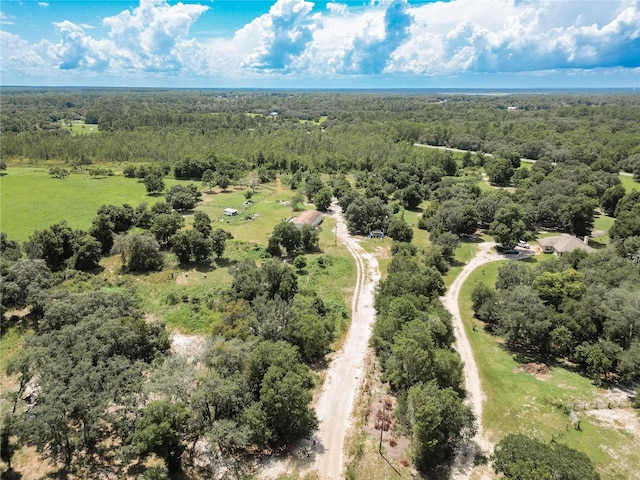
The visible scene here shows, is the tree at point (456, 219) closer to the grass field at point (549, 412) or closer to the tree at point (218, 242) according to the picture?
the grass field at point (549, 412)

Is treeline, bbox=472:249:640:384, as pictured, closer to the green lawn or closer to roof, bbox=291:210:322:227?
roof, bbox=291:210:322:227

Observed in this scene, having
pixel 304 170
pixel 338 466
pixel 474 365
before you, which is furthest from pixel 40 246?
pixel 304 170

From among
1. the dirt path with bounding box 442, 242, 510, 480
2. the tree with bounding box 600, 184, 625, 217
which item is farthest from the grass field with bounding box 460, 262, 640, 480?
the tree with bounding box 600, 184, 625, 217

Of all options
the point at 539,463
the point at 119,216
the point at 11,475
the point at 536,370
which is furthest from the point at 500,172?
the point at 11,475

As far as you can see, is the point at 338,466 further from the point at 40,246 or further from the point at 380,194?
the point at 380,194

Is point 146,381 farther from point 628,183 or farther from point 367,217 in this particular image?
point 628,183

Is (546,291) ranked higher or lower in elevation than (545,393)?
higher
